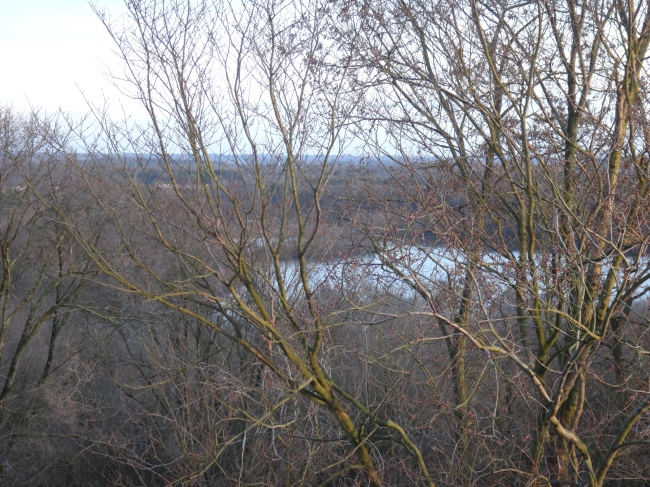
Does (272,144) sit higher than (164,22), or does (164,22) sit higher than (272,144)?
(164,22)

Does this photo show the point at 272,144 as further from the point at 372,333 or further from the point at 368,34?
the point at 372,333

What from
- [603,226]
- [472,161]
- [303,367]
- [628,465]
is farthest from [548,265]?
[628,465]

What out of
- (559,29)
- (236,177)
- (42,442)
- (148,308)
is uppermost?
(559,29)

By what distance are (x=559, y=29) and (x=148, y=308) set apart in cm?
1142

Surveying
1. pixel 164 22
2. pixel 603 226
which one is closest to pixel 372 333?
pixel 603 226

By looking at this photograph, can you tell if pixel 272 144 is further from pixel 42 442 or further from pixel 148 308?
pixel 42 442

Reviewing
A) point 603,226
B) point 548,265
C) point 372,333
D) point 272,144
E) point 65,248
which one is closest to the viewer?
point 548,265

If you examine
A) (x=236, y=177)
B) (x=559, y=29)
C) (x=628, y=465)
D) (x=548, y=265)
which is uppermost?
(x=559, y=29)

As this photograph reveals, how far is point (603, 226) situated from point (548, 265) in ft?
4.49

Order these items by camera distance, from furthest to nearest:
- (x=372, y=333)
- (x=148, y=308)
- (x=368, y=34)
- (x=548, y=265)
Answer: (x=148, y=308) < (x=372, y=333) < (x=368, y=34) < (x=548, y=265)

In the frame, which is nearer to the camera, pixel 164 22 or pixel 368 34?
pixel 164 22

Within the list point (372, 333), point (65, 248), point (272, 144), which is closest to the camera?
point (272, 144)

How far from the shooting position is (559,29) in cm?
736

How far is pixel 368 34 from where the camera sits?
7.57 metres
